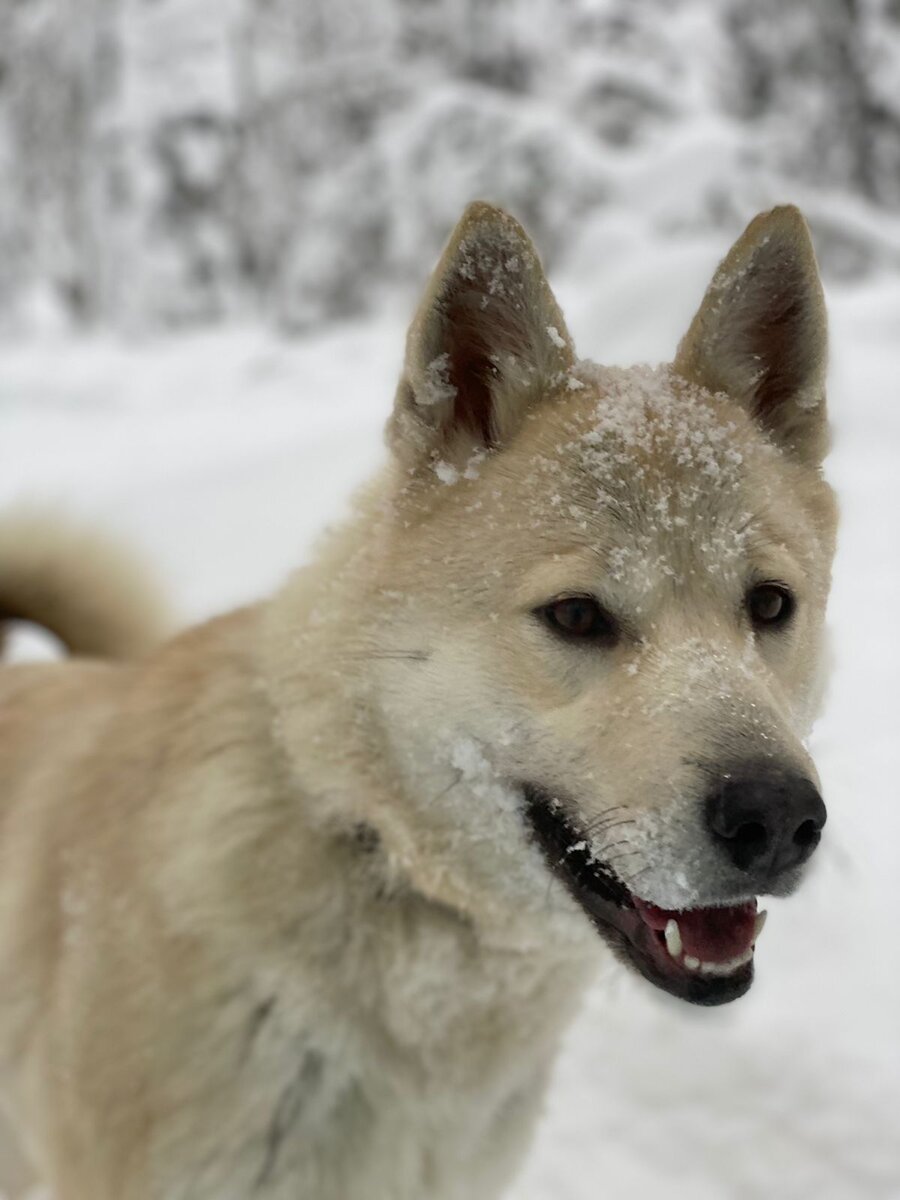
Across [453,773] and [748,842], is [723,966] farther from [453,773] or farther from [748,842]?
[453,773]

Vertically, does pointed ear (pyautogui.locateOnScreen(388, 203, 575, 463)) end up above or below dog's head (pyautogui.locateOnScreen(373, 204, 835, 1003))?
above

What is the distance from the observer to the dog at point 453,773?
50.8 inches

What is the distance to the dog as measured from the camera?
4.23ft

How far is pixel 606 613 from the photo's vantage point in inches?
51.8

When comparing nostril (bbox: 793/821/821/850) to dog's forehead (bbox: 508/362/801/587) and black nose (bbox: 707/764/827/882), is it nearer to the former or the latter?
black nose (bbox: 707/764/827/882)

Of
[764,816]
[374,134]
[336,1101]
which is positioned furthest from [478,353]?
[374,134]

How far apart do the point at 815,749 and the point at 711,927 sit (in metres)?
0.57

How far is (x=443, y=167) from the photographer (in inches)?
605

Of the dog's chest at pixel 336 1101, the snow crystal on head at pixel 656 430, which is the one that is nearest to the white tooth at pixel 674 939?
the dog's chest at pixel 336 1101

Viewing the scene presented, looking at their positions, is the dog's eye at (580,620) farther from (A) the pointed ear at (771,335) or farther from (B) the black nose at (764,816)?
(A) the pointed ear at (771,335)

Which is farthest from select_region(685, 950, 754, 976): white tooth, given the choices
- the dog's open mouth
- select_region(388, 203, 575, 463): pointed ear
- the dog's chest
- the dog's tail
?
the dog's tail

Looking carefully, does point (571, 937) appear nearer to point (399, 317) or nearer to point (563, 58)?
point (399, 317)

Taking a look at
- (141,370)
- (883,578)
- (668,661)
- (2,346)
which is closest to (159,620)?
(668,661)

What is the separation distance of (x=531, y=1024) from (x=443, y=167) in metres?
15.6
